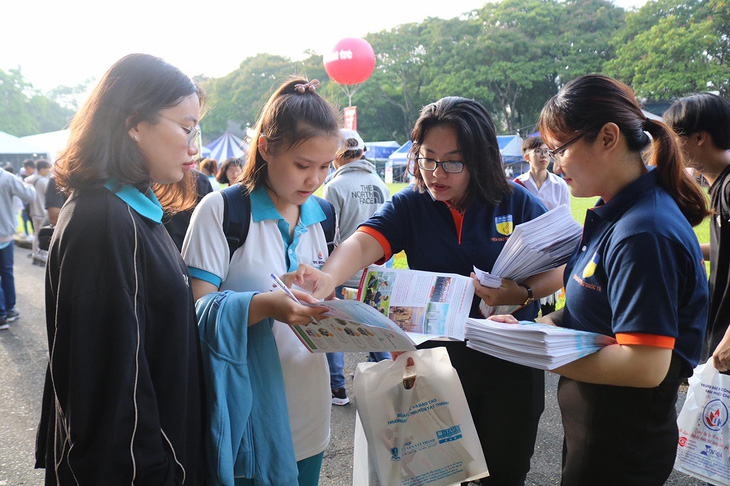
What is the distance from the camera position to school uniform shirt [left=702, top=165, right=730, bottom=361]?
2.31 metres

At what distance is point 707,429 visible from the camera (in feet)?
6.33

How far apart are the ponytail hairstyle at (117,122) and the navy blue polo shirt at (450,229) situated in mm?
911

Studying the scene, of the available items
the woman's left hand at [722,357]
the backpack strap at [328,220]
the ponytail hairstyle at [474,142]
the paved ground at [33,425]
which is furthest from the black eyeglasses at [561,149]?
the woman's left hand at [722,357]

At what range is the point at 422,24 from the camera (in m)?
37.6

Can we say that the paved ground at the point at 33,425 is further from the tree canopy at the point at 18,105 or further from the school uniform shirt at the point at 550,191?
the tree canopy at the point at 18,105

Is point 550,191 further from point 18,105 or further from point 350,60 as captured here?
point 18,105

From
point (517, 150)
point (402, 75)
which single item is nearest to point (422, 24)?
point (402, 75)

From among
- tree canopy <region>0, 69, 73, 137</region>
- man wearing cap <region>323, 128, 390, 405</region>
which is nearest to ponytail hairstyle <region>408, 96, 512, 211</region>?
man wearing cap <region>323, 128, 390, 405</region>

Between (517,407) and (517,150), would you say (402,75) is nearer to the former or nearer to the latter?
(517,150)

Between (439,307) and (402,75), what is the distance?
38032 millimetres

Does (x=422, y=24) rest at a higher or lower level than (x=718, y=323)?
higher

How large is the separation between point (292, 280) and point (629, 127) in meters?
1.04

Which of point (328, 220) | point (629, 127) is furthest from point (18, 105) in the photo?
point (629, 127)

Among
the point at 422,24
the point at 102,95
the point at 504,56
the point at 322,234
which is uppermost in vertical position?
the point at 422,24
